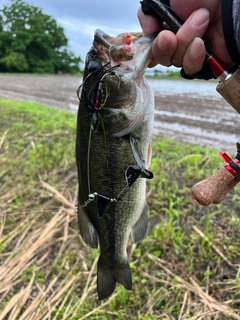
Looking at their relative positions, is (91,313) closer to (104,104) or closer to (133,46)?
(104,104)

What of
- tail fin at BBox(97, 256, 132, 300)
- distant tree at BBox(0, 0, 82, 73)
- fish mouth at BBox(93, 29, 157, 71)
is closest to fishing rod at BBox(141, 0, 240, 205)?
fish mouth at BBox(93, 29, 157, 71)

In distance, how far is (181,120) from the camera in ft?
32.2

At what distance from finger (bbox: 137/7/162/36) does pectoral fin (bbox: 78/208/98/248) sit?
1.10 metres

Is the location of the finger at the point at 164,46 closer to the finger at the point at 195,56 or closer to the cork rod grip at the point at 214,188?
the finger at the point at 195,56

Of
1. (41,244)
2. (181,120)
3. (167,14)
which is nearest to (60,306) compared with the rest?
(41,244)

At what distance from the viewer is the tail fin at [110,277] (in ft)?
8.11

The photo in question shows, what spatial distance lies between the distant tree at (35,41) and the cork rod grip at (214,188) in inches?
1859

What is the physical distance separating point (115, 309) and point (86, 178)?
1.41m

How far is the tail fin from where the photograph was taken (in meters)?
2.47

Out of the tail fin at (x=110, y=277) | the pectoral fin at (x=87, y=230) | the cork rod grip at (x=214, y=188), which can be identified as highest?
the cork rod grip at (x=214, y=188)

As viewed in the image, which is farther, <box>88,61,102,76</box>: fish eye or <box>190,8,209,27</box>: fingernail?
<box>88,61,102,76</box>: fish eye

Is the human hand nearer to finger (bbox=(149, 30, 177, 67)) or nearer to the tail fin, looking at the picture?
finger (bbox=(149, 30, 177, 67))

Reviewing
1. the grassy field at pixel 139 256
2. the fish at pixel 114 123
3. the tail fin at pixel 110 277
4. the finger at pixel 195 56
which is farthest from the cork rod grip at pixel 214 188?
the grassy field at pixel 139 256

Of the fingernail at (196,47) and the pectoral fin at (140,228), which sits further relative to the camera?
the pectoral fin at (140,228)
